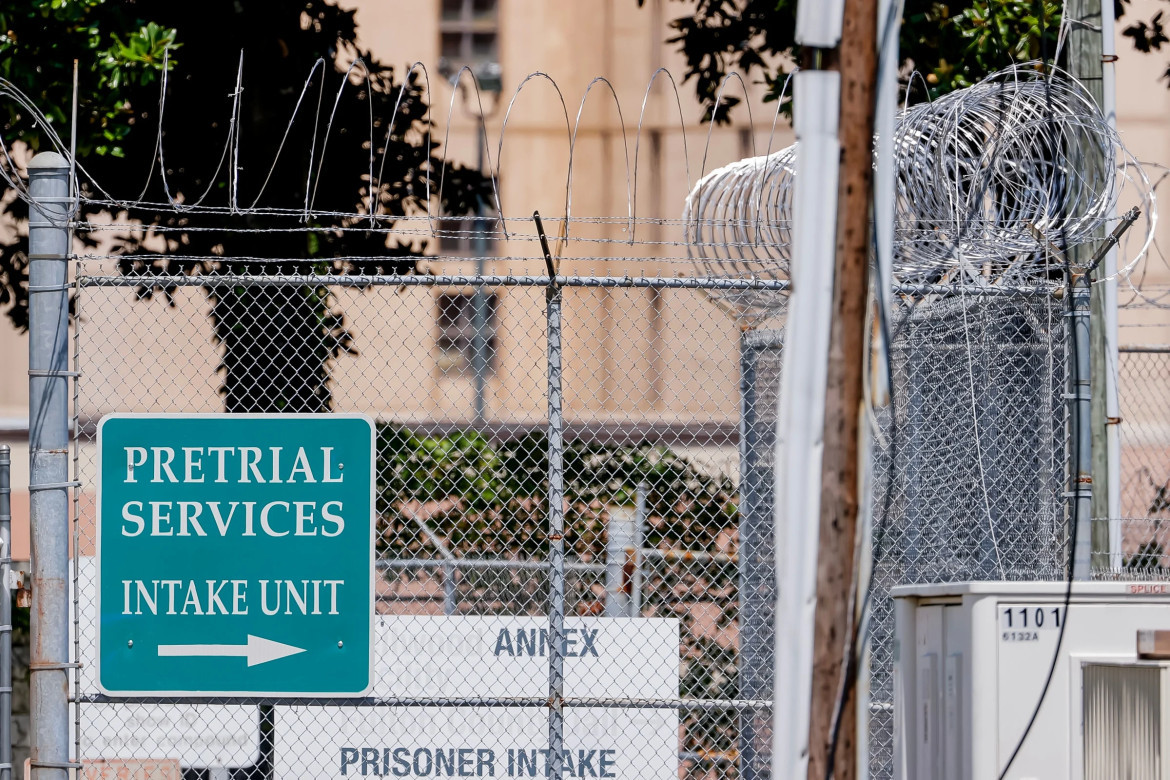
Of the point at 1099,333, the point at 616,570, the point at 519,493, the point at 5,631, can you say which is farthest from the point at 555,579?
the point at 519,493

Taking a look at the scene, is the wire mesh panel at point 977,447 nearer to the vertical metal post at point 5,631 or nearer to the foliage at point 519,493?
the foliage at point 519,493

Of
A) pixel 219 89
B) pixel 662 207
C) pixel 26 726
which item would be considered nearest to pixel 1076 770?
pixel 219 89

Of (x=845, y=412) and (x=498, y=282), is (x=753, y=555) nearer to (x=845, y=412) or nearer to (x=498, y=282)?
(x=498, y=282)

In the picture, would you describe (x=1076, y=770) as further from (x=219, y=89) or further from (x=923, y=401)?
(x=219, y=89)

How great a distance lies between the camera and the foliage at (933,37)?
9742 millimetres

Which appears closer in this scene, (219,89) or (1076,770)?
(1076,770)

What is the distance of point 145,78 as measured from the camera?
9141mm

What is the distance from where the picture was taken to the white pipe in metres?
4.08

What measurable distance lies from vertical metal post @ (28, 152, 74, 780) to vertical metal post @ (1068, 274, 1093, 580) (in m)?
4.36

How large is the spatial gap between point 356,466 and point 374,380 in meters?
11.5

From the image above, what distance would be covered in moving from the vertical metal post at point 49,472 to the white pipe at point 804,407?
2992 millimetres

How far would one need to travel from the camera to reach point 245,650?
5492 mm

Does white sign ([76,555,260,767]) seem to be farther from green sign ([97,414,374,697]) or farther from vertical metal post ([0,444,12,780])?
green sign ([97,414,374,697])

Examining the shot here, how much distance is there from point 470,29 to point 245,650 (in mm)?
14559
